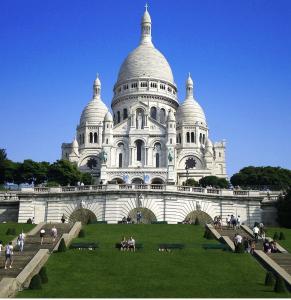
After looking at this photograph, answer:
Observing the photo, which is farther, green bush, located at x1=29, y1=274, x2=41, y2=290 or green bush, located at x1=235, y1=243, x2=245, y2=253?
green bush, located at x1=235, y1=243, x2=245, y2=253

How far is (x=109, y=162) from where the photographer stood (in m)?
107

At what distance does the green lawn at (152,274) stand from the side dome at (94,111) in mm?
89870

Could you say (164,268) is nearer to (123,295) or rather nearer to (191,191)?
(123,295)

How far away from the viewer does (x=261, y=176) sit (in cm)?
9212

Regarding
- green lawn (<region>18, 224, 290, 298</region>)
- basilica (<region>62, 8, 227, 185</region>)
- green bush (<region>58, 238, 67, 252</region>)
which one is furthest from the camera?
basilica (<region>62, 8, 227, 185</region>)

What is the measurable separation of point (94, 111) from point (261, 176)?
1752 inches

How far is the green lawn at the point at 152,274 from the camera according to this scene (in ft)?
70.3

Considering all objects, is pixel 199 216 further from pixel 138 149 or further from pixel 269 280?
pixel 138 149

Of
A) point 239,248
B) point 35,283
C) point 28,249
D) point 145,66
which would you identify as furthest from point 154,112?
point 35,283

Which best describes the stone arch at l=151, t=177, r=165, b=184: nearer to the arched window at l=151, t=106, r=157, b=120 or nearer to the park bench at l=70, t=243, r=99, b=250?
the arched window at l=151, t=106, r=157, b=120

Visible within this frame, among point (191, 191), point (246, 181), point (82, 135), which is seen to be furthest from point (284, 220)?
point (82, 135)

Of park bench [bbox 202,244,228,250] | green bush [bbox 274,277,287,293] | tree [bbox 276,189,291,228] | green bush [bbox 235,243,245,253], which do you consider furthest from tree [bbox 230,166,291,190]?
green bush [bbox 274,277,287,293]

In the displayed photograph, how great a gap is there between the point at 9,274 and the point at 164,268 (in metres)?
6.71

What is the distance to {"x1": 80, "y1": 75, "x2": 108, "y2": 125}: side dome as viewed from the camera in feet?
400
